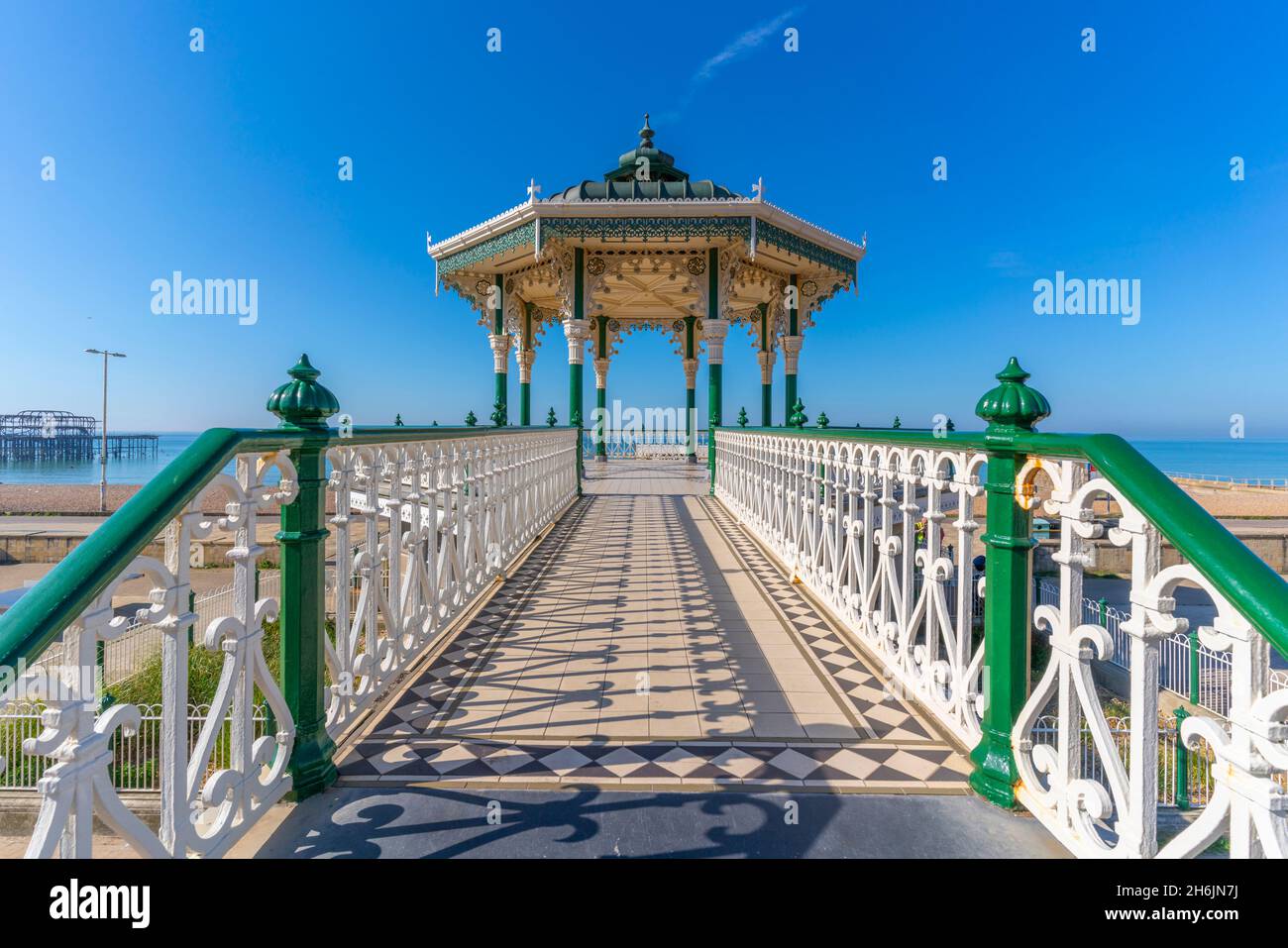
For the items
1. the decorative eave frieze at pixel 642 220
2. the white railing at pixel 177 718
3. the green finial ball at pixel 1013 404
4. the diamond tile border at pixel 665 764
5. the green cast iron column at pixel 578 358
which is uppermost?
the decorative eave frieze at pixel 642 220

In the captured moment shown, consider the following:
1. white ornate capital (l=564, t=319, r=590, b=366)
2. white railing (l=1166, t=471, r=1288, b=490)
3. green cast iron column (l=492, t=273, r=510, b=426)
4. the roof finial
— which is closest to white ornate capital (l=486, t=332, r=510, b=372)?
green cast iron column (l=492, t=273, r=510, b=426)

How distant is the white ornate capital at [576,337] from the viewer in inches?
488

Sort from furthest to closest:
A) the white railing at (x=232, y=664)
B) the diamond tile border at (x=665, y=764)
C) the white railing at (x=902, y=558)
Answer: the white railing at (x=902, y=558) < the diamond tile border at (x=665, y=764) < the white railing at (x=232, y=664)

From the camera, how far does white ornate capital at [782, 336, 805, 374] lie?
586 inches

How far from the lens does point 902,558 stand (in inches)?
142

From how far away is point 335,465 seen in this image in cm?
253

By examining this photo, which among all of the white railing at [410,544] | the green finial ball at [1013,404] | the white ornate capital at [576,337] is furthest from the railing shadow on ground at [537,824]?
the white ornate capital at [576,337]

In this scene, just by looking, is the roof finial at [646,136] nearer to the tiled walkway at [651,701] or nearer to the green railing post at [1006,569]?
the tiled walkway at [651,701]

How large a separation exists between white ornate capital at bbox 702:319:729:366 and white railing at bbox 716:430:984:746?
6933mm

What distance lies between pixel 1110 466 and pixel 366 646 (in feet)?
9.88

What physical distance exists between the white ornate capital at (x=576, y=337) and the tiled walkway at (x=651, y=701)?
7.78 metres

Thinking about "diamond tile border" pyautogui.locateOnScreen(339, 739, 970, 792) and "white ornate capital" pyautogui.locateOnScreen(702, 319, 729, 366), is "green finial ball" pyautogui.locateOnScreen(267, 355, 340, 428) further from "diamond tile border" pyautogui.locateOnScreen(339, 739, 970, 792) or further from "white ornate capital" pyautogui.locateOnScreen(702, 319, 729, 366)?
"white ornate capital" pyautogui.locateOnScreen(702, 319, 729, 366)
